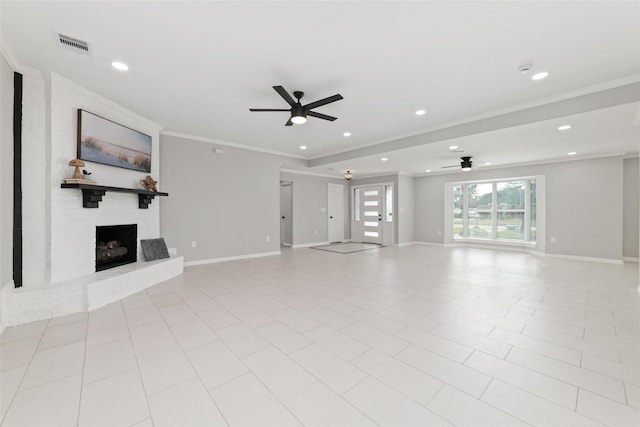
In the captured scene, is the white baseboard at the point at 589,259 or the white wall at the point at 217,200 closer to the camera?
the white wall at the point at 217,200

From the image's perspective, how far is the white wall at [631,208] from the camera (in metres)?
5.93

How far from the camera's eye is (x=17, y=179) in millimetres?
2830

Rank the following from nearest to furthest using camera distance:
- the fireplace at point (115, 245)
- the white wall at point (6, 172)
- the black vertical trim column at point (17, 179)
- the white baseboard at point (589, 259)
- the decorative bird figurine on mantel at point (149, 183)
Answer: the white wall at point (6, 172) → the black vertical trim column at point (17, 179) → the fireplace at point (115, 245) → the decorative bird figurine on mantel at point (149, 183) → the white baseboard at point (589, 259)

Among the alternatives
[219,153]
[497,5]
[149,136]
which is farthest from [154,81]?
[497,5]

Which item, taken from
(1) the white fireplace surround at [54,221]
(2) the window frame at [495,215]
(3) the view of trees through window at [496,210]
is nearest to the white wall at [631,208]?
(2) the window frame at [495,215]

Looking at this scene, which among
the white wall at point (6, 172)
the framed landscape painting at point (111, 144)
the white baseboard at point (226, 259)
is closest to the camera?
the white wall at point (6, 172)

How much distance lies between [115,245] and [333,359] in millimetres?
3884

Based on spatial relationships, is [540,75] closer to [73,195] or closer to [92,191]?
[92,191]

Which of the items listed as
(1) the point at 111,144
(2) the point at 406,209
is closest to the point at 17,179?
(1) the point at 111,144

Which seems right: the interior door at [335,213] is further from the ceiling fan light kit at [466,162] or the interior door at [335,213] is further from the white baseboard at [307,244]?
the ceiling fan light kit at [466,162]

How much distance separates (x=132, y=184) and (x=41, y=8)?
257cm

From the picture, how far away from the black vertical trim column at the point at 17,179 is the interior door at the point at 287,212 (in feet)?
19.2

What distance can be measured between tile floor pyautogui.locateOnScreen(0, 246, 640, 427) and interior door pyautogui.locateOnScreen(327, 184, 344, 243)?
5.43 metres

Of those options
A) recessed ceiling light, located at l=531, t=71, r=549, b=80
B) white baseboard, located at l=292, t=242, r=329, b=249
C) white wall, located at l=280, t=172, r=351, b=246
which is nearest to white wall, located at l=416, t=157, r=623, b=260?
recessed ceiling light, located at l=531, t=71, r=549, b=80
